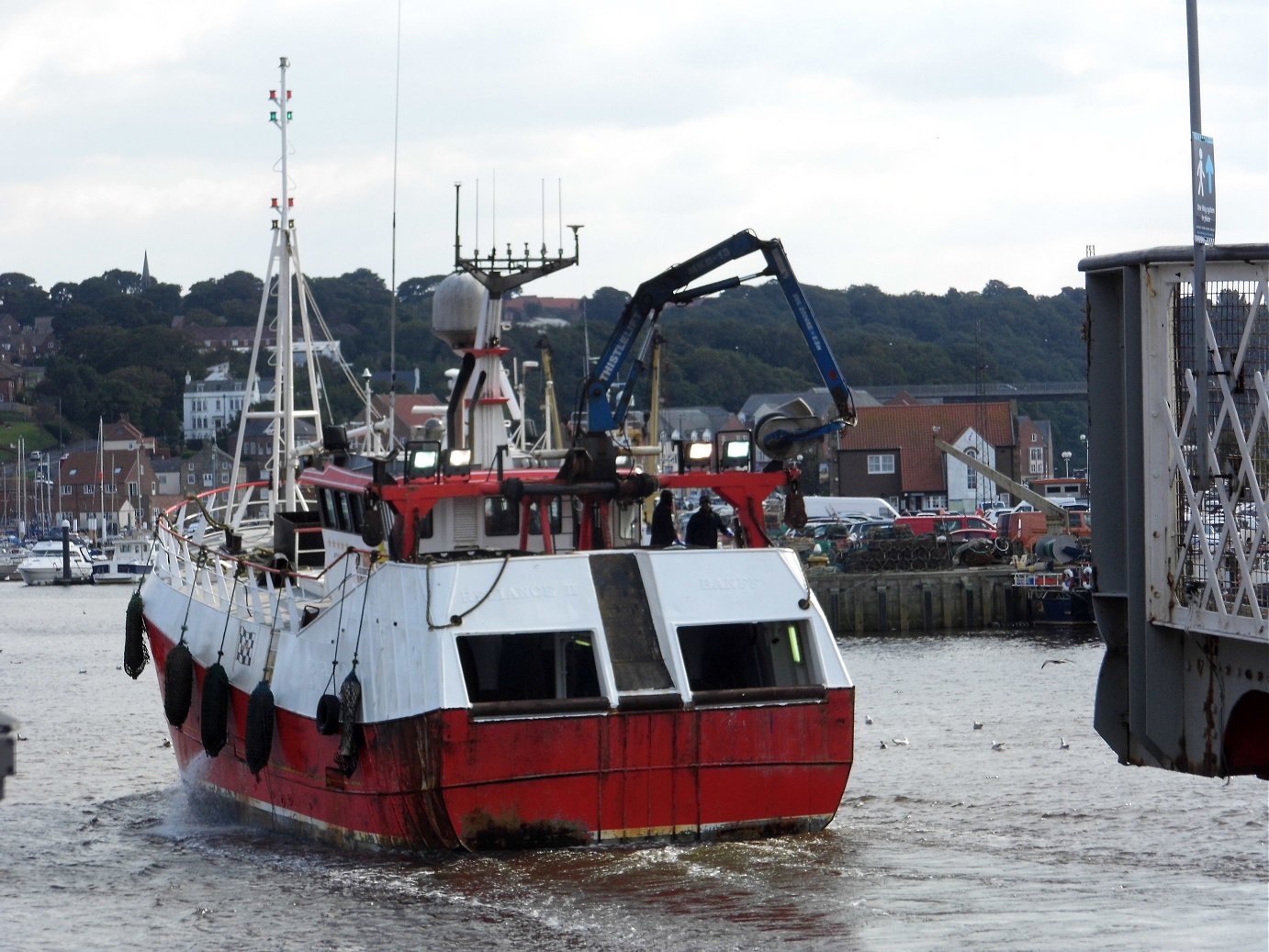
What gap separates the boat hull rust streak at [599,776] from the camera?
17.8 meters

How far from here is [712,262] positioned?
23125 millimetres

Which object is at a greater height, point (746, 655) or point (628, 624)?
point (628, 624)

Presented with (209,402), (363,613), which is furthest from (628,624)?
(209,402)

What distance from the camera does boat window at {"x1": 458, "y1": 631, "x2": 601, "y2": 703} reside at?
19062 mm

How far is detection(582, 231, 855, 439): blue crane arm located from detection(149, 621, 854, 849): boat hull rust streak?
4.36 m

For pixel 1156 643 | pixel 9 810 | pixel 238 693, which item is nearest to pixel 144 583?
pixel 9 810

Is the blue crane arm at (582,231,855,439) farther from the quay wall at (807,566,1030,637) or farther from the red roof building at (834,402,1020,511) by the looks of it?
the red roof building at (834,402,1020,511)

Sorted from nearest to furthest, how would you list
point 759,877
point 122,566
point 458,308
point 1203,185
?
point 1203,185 → point 759,877 → point 458,308 → point 122,566

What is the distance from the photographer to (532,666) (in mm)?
19156

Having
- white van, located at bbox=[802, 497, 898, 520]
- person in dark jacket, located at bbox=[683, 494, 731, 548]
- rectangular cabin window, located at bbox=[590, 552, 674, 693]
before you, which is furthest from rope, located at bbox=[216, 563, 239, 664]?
white van, located at bbox=[802, 497, 898, 520]

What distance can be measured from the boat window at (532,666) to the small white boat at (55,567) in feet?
313

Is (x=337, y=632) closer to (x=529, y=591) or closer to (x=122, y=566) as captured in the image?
(x=529, y=591)

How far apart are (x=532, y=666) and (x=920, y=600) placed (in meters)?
39.6

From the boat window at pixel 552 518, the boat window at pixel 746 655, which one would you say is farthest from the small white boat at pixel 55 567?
the boat window at pixel 746 655
